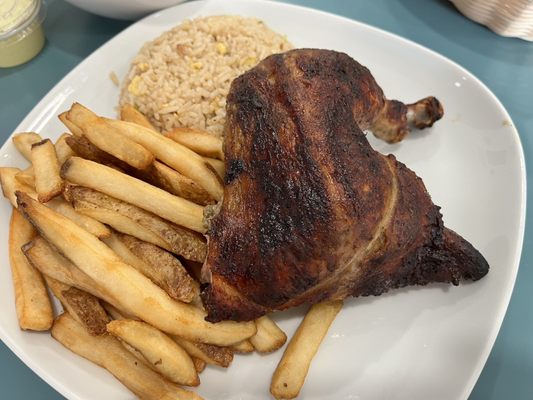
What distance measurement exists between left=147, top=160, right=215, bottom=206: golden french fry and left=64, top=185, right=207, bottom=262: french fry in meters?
0.13

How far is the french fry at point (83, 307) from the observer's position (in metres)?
1.67

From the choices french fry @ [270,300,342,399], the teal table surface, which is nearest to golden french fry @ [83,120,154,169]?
french fry @ [270,300,342,399]

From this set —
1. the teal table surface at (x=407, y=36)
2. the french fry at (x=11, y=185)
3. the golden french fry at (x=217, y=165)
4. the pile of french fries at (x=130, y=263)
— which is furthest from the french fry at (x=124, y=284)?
the teal table surface at (x=407, y=36)

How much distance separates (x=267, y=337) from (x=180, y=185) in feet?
1.95

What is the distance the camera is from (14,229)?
188 centimetres

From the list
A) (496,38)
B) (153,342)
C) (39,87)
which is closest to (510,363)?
(153,342)

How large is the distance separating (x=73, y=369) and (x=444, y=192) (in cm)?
156

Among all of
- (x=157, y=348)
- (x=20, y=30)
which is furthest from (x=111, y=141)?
(x=20, y=30)

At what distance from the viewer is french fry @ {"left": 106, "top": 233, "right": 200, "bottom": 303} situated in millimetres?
1626

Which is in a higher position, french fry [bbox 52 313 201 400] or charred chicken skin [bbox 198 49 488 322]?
charred chicken skin [bbox 198 49 488 322]

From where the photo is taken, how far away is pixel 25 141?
6.68ft

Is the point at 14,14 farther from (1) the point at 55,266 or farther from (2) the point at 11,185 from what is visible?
(1) the point at 55,266

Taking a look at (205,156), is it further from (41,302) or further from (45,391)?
(45,391)

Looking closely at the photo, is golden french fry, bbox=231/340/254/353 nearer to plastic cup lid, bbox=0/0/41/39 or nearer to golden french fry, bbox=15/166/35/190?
→ golden french fry, bbox=15/166/35/190
